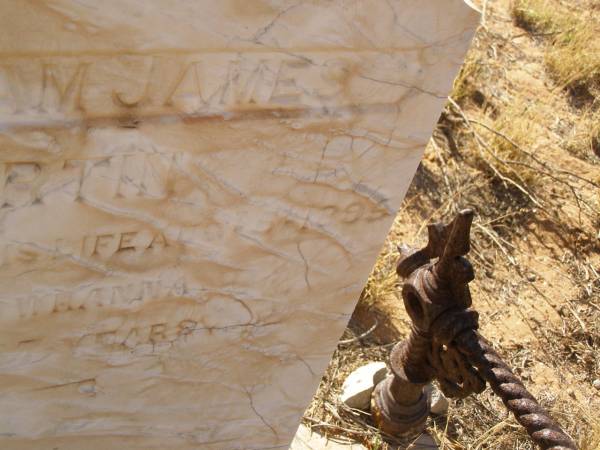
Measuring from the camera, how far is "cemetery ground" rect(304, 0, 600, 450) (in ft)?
6.95

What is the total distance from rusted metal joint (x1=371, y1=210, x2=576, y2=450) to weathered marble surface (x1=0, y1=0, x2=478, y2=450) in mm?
117

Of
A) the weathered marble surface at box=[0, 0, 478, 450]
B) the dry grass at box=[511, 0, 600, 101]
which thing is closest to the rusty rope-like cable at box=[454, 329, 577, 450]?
the weathered marble surface at box=[0, 0, 478, 450]

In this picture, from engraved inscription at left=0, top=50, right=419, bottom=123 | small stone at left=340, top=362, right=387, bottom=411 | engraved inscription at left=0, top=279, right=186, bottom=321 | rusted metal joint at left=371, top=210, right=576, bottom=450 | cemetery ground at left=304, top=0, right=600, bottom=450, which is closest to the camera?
engraved inscription at left=0, top=50, right=419, bottom=123

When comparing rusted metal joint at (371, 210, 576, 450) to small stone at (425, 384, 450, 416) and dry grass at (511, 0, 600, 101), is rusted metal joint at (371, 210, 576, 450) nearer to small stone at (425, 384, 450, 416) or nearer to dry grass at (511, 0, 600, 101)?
small stone at (425, 384, 450, 416)

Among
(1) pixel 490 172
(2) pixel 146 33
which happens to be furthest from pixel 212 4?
(1) pixel 490 172

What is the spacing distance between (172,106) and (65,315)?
15.8 inches

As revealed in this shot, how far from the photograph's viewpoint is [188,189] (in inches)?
42.9

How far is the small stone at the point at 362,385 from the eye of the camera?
1978mm

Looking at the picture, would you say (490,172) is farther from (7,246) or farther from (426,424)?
(7,246)

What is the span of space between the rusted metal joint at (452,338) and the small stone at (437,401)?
0.43m

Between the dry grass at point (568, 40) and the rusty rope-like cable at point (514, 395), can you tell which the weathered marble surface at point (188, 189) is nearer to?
the rusty rope-like cable at point (514, 395)

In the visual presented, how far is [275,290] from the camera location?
1.32 meters

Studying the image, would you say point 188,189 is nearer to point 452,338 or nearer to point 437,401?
point 452,338

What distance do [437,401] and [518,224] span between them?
3.42 ft
